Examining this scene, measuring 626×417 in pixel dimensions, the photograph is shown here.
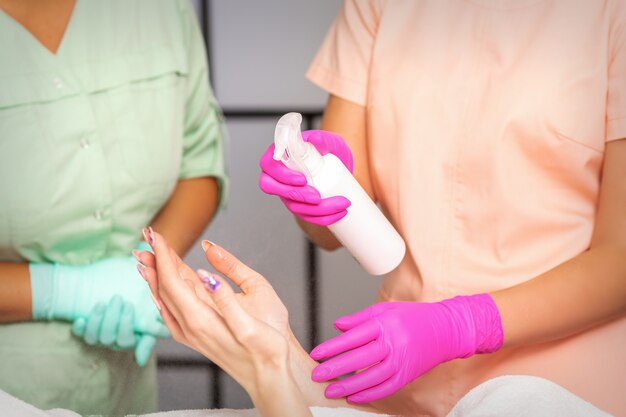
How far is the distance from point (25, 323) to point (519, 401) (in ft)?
2.41

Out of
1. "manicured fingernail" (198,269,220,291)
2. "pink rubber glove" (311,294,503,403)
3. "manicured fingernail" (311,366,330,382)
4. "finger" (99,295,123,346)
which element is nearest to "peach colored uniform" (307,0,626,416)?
"pink rubber glove" (311,294,503,403)

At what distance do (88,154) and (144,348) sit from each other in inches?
12.2

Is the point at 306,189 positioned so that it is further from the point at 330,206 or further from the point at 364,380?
the point at 364,380

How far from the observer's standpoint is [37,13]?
1233mm

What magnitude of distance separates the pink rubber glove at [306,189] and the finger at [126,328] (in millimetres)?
349

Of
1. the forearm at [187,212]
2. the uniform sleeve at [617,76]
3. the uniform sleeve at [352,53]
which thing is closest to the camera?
the uniform sleeve at [617,76]

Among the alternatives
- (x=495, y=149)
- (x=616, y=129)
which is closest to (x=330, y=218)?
(x=495, y=149)

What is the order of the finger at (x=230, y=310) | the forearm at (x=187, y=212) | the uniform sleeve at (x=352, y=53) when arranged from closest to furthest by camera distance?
the finger at (x=230, y=310)
the uniform sleeve at (x=352, y=53)
the forearm at (x=187, y=212)

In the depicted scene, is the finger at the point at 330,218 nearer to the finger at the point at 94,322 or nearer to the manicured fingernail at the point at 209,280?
the manicured fingernail at the point at 209,280

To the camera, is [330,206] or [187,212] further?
[187,212]

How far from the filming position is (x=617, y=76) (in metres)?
1.04

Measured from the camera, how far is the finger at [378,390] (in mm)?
982

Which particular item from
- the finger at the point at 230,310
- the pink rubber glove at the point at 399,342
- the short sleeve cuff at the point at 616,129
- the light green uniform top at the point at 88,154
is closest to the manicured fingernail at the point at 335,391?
the pink rubber glove at the point at 399,342

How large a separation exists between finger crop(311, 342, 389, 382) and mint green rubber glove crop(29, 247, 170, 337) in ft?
1.28
